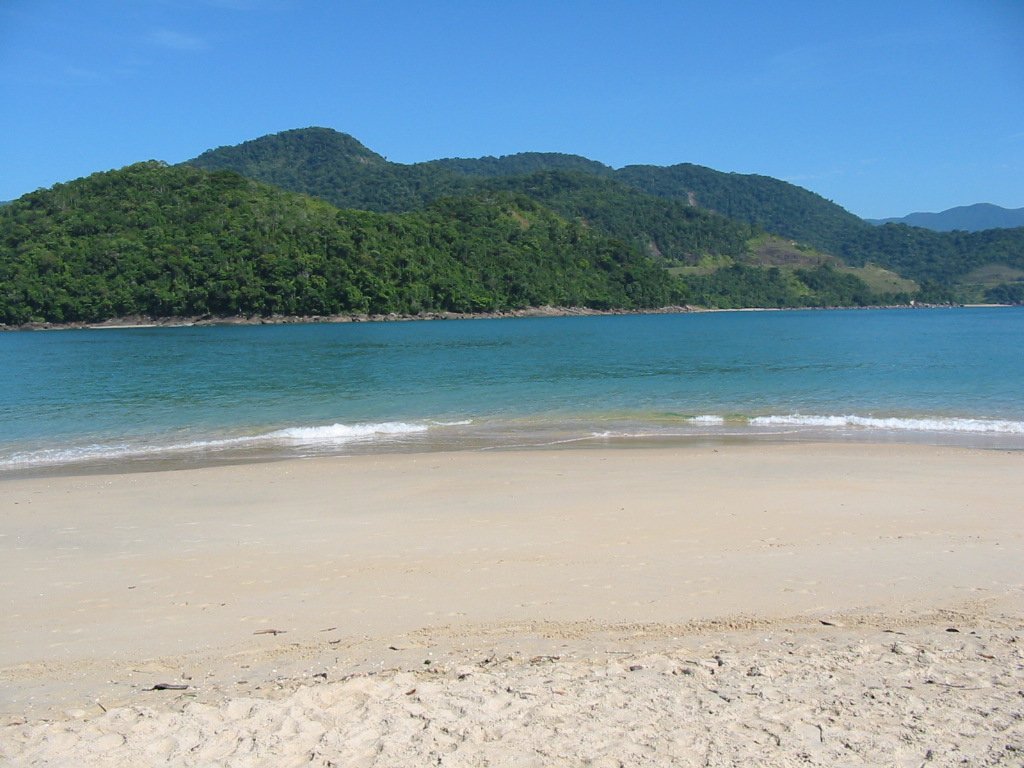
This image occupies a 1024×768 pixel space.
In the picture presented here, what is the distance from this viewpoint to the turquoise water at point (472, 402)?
17.0 m

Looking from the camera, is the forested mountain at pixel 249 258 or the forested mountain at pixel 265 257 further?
the forested mountain at pixel 265 257

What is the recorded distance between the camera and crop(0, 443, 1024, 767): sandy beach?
404cm

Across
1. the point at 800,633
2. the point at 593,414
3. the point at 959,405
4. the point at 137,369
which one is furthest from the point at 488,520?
the point at 137,369

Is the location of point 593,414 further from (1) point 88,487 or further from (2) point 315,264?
(2) point 315,264

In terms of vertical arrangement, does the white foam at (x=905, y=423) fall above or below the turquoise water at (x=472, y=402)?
below

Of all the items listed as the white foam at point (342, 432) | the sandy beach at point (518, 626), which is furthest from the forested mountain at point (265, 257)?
the sandy beach at point (518, 626)

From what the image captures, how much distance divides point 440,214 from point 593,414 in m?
136

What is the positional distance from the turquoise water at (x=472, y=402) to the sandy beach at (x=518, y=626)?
5952 mm

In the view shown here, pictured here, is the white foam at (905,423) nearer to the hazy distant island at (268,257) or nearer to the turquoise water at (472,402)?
the turquoise water at (472,402)

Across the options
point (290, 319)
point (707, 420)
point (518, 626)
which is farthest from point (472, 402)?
point (290, 319)

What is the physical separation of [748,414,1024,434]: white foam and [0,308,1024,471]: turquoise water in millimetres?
63

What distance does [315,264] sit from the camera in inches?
4392

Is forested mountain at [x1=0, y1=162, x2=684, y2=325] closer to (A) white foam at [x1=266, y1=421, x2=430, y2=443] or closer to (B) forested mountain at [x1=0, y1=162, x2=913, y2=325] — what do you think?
(B) forested mountain at [x1=0, y1=162, x2=913, y2=325]

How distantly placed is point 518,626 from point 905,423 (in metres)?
15.5
